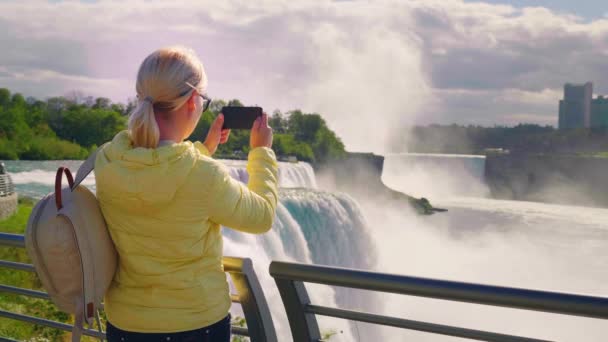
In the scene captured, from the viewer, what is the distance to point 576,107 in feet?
443

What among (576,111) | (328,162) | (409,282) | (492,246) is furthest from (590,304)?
(576,111)

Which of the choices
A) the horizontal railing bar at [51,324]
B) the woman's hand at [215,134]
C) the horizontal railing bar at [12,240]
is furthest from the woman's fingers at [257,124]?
the horizontal railing bar at [12,240]

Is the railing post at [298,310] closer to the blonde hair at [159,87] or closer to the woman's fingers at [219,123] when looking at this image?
the woman's fingers at [219,123]

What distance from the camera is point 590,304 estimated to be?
162 cm

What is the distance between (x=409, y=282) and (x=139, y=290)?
0.79 m

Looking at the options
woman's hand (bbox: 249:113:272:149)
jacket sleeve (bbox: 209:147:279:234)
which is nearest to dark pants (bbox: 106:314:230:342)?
jacket sleeve (bbox: 209:147:279:234)

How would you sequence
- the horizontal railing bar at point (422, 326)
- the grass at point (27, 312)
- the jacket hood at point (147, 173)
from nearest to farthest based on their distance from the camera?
1. the jacket hood at point (147, 173)
2. the horizontal railing bar at point (422, 326)
3. the grass at point (27, 312)

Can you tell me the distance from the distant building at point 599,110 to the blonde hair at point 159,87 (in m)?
147

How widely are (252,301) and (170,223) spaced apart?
654mm

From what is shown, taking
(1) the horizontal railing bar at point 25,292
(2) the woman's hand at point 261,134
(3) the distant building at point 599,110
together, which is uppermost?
(3) the distant building at point 599,110

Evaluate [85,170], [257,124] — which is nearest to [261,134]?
[257,124]

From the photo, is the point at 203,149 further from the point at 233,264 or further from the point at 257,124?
the point at 233,264

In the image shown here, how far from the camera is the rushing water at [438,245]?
55.7ft

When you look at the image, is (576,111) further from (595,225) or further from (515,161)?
(595,225)
